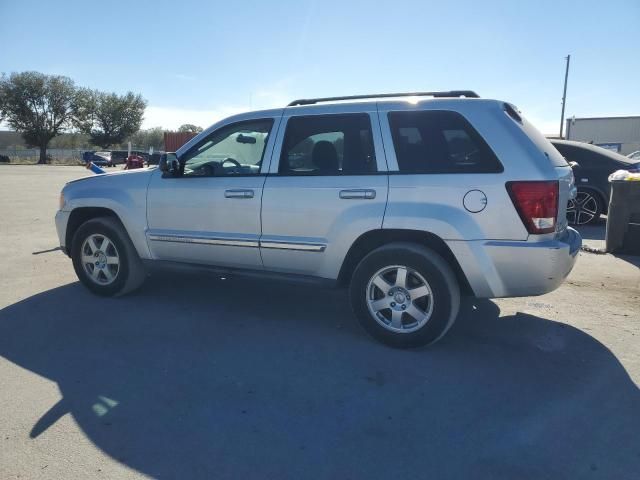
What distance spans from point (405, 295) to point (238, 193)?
5.70 ft

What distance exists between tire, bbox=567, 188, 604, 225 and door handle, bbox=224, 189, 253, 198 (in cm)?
755

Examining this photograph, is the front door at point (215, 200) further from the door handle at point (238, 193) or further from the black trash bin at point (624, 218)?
the black trash bin at point (624, 218)

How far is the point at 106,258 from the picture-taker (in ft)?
16.6

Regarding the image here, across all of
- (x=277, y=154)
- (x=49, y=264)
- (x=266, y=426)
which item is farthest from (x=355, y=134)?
(x=49, y=264)

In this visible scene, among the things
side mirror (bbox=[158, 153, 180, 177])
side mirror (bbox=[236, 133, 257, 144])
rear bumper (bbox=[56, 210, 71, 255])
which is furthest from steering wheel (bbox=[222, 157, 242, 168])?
rear bumper (bbox=[56, 210, 71, 255])

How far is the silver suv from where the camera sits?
3.52 meters

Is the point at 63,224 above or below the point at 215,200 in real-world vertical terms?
below

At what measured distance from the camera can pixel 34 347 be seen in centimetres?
390

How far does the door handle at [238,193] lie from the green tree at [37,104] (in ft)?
207

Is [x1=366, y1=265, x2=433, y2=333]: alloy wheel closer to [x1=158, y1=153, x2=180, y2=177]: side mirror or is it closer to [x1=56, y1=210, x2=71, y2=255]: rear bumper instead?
[x1=158, y1=153, x2=180, y2=177]: side mirror

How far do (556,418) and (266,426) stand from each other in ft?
5.77

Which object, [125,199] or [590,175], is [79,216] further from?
[590,175]

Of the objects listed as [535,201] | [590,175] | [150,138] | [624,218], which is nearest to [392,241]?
[535,201]

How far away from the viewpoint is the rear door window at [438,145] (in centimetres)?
358
